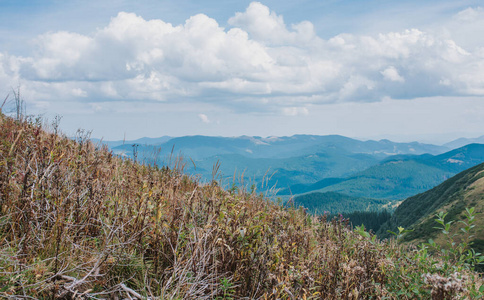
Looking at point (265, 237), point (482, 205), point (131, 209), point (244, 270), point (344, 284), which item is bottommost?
point (482, 205)


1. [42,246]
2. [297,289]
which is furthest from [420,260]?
[42,246]

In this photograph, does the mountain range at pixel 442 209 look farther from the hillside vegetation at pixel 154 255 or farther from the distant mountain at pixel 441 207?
the hillside vegetation at pixel 154 255

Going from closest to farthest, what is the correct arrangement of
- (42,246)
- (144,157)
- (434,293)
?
1. (434,293)
2. (42,246)
3. (144,157)

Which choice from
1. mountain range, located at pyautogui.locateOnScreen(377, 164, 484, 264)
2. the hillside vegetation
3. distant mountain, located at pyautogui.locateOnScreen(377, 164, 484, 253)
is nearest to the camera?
the hillside vegetation

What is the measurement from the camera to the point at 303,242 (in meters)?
4.95

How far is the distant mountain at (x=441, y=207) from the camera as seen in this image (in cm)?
6972

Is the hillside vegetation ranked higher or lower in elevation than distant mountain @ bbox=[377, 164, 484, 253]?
higher

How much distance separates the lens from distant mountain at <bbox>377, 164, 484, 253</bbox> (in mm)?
69719

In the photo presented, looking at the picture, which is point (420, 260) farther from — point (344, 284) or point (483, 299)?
point (344, 284)

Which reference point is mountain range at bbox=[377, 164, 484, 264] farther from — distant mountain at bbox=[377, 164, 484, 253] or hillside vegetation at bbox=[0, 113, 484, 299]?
hillside vegetation at bbox=[0, 113, 484, 299]

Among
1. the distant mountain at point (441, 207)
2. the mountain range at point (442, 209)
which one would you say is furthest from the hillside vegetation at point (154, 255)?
the distant mountain at point (441, 207)

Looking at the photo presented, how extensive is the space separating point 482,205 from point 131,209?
101 m

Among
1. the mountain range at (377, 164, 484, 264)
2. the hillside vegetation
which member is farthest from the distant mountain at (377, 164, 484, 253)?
the hillside vegetation

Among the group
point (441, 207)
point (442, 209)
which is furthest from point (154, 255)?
point (441, 207)
